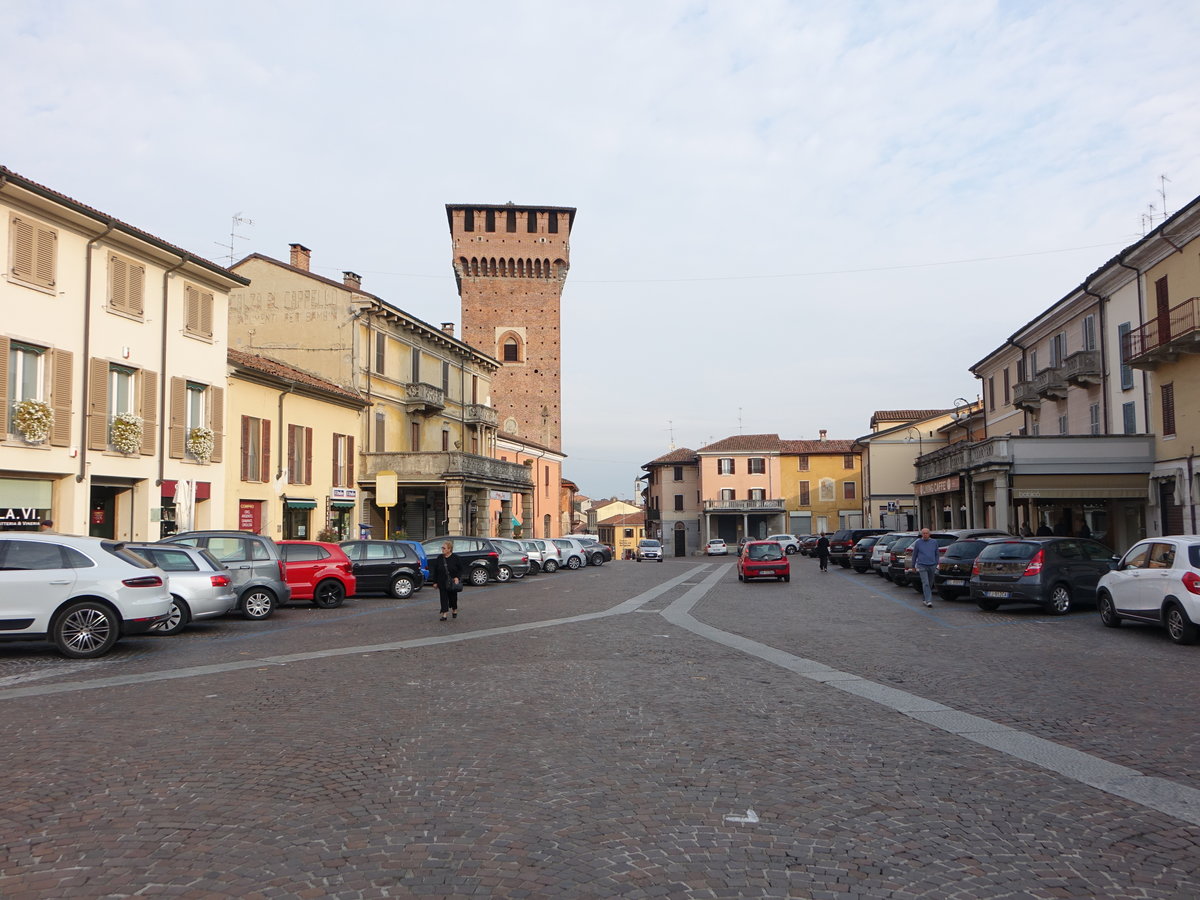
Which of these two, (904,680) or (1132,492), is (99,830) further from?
(1132,492)

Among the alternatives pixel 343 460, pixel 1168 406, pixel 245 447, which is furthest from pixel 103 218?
pixel 1168 406

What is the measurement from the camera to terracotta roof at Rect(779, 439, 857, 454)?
78900 millimetres

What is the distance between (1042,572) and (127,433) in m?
20.6

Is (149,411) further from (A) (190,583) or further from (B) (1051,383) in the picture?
(B) (1051,383)

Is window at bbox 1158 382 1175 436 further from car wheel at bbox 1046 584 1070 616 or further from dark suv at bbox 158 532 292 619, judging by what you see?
dark suv at bbox 158 532 292 619

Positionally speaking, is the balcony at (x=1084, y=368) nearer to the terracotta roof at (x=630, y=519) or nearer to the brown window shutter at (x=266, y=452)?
the brown window shutter at (x=266, y=452)

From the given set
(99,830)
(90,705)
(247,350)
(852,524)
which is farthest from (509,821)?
(852,524)

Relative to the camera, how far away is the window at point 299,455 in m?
33.0

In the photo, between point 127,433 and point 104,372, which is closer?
point 104,372

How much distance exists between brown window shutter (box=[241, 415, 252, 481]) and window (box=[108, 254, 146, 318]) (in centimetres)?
606

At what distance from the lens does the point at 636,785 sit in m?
5.75

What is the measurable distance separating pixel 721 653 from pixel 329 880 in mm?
8364

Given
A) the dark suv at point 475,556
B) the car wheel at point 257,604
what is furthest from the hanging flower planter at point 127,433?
the dark suv at point 475,556

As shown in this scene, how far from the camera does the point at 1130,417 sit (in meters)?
30.7
